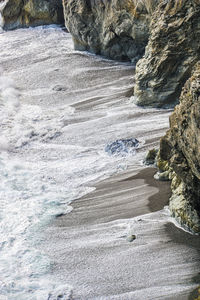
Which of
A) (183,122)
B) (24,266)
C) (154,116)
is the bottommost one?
(24,266)

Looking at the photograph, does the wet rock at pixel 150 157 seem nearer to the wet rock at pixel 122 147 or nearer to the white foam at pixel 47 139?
the white foam at pixel 47 139

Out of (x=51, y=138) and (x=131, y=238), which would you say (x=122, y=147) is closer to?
(x=51, y=138)

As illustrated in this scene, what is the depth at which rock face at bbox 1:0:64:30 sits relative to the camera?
16766 mm

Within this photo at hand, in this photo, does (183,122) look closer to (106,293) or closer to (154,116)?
(106,293)

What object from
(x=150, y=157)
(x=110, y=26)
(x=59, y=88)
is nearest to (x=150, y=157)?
(x=150, y=157)

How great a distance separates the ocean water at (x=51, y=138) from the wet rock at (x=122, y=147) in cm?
9

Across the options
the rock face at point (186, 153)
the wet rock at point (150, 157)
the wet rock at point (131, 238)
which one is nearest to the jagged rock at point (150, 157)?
the wet rock at point (150, 157)

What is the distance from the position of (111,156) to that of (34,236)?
8.05 feet

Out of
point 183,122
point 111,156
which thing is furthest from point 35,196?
point 183,122

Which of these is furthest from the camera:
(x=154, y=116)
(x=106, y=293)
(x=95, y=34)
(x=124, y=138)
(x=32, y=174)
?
(x=95, y=34)

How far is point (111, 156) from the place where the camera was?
763cm

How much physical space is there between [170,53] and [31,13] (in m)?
9.56

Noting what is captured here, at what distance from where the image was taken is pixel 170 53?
904 centimetres

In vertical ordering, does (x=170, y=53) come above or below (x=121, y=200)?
above
